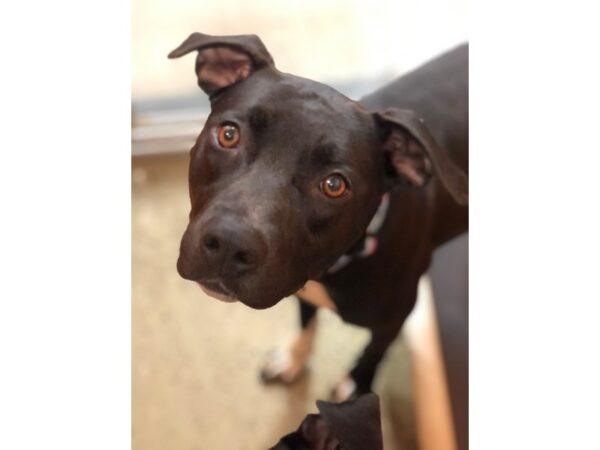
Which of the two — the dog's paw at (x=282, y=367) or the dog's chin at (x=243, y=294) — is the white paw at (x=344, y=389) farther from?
the dog's chin at (x=243, y=294)

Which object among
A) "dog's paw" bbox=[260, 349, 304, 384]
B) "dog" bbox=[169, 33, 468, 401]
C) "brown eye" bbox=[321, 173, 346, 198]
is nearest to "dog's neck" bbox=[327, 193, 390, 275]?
"dog" bbox=[169, 33, 468, 401]

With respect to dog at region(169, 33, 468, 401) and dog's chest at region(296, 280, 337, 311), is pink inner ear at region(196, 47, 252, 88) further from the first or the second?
dog's chest at region(296, 280, 337, 311)

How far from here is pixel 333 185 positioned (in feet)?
4.30

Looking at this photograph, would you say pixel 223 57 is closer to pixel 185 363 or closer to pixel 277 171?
pixel 277 171

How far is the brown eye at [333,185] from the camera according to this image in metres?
1.30

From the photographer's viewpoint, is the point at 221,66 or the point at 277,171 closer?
the point at 277,171

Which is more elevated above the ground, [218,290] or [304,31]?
[304,31]

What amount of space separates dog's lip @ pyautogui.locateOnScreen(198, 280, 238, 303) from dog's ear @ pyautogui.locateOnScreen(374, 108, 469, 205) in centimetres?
40

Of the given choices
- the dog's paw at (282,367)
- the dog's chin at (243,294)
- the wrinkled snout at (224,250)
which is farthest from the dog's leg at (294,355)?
the wrinkled snout at (224,250)

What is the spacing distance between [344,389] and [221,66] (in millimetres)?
728

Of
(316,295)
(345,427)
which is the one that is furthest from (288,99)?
(345,427)

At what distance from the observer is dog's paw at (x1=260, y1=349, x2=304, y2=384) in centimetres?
164

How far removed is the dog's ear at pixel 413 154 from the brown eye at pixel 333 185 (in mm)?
154
